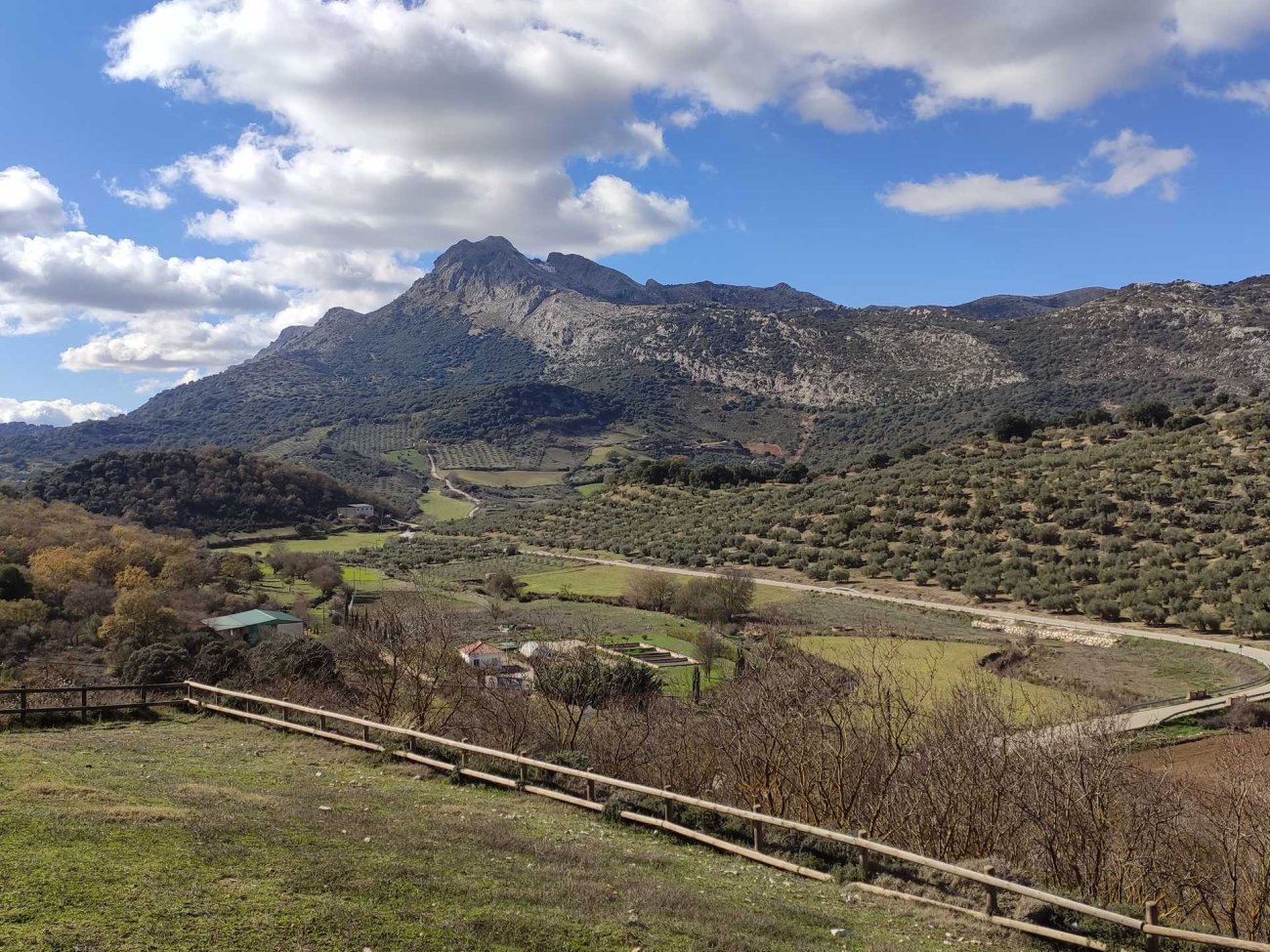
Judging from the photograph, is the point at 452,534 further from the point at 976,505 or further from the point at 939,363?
the point at 939,363

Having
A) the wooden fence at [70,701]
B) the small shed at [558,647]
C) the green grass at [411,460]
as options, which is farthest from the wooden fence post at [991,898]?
the green grass at [411,460]

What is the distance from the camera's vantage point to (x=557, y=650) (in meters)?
26.6

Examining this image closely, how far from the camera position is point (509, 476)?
158m

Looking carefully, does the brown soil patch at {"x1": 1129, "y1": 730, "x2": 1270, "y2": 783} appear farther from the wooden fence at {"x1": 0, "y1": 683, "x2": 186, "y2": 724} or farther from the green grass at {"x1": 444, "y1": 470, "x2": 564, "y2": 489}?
the green grass at {"x1": 444, "y1": 470, "x2": 564, "y2": 489}

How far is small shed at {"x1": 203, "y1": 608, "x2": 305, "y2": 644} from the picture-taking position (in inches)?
1660

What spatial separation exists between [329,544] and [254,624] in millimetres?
48052

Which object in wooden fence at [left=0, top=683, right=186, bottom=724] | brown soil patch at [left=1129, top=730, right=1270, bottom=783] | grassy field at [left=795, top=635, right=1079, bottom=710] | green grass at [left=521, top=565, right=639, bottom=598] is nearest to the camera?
wooden fence at [left=0, top=683, right=186, bottom=724]

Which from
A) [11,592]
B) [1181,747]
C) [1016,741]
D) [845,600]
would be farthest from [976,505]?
[11,592]

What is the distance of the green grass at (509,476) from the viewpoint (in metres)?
152

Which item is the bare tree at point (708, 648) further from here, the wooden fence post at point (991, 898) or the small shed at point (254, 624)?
the wooden fence post at point (991, 898)

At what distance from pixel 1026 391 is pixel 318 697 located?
133 m

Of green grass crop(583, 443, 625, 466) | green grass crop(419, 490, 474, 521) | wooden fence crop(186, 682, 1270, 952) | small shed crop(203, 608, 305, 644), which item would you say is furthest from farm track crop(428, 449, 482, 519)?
wooden fence crop(186, 682, 1270, 952)

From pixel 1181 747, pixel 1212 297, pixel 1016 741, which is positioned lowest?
pixel 1181 747

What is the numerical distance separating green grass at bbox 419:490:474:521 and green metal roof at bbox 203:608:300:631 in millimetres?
70981
